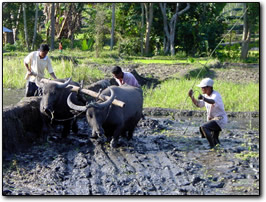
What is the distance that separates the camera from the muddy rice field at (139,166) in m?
5.77

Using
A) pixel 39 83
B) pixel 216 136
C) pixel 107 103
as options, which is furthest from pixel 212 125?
pixel 39 83

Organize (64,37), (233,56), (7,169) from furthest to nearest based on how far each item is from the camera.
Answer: (64,37) → (233,56) → (7,169)

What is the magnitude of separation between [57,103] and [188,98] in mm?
5023

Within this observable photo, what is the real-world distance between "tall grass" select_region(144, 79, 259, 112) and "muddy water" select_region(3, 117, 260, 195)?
270 centimetres

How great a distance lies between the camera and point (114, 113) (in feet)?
25.0

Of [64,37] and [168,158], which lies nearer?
[168,158]

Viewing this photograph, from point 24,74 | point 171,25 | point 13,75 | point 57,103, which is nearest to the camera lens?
point 57,103

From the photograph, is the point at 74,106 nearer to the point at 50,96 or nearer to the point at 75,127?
the point at 50,96

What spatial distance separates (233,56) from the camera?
78.4 ft

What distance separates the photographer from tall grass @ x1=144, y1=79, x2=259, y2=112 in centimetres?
1175

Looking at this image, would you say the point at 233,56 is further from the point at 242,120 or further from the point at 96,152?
the point at 96,152

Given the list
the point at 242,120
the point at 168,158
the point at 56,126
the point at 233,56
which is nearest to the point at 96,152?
the point at 168,158

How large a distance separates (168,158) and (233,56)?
17.5 meters

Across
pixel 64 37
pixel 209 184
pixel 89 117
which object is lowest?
pixel 209 184
